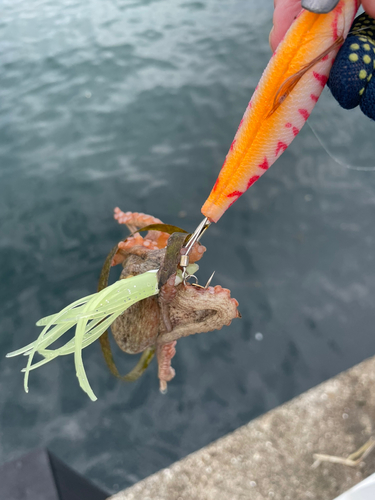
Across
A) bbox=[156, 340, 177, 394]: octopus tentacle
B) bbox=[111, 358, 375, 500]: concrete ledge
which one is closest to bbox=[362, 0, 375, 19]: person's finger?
bbox=[156, 340, 177, 394]: octopus tentacle

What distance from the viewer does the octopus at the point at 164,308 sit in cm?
158

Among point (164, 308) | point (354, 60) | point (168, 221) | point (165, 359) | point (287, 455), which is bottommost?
point (287, 455)

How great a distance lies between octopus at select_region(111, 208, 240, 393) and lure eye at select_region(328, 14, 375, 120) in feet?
2.53

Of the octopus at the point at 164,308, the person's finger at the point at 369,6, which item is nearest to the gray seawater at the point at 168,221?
the octopus at the point at 164,308

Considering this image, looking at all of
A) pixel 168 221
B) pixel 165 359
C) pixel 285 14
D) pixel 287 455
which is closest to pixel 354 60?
pixel 285 14

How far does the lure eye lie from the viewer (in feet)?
3.83

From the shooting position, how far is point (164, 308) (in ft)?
5.57

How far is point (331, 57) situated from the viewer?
3.92 feet

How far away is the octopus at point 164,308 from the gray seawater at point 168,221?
94 centimetres

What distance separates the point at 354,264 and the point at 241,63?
283 cm

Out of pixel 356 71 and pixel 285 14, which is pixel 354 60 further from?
pixel 285 14

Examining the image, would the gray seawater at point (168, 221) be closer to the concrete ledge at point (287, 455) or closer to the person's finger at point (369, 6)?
the concrete ledge at point (287, 455)

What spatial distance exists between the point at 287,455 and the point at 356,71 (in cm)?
267

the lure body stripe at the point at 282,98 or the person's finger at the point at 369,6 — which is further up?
the person's finger at the point at 369,6
